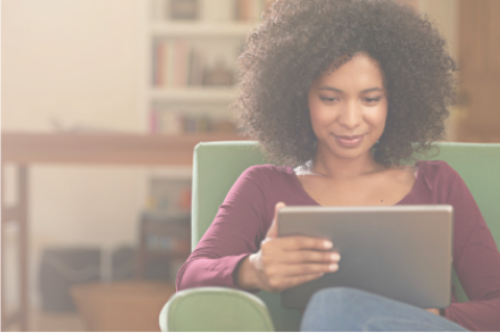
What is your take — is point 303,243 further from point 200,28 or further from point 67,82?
point 67,82

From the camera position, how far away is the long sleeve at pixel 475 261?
0.97 metres

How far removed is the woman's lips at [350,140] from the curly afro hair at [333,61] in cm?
13

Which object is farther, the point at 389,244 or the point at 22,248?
the point at 22,248

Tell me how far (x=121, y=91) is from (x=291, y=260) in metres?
2.88

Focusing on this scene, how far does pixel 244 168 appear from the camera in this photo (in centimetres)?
135

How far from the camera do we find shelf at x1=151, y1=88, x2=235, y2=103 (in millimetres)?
3354

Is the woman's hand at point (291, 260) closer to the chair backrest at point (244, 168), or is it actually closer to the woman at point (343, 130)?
the woman at point (343, 130)

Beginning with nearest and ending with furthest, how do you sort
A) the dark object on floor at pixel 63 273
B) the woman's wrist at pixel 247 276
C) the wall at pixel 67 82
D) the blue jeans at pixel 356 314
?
the blue jeans at pixel 356 314, the woman's wrist at pixel 247 276, the dark object on floor at pixel 63 273, the wall at pixel 67 82

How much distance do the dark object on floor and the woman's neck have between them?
2173mm

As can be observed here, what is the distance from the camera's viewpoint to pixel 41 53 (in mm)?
3494

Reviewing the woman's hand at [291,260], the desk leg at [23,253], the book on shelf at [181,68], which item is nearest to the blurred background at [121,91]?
the book on shelf at [181,68]

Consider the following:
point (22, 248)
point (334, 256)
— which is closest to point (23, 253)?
point (22, 248)

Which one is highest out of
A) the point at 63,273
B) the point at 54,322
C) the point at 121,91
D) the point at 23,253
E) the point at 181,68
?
the point at 181,68

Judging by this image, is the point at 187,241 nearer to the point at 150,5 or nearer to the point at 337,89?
the point at 150,5
